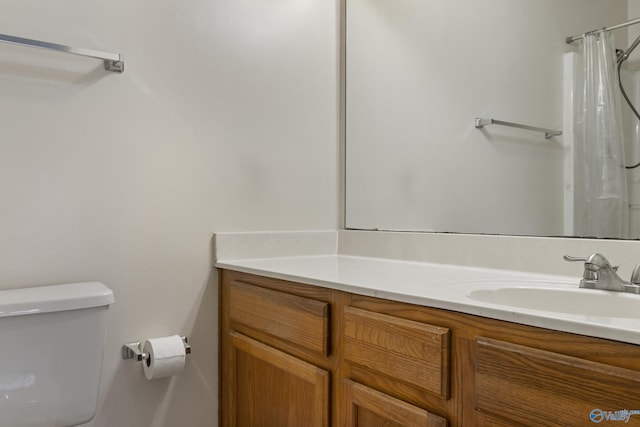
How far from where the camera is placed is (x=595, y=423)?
26.9 inches

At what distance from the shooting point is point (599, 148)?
1.29m

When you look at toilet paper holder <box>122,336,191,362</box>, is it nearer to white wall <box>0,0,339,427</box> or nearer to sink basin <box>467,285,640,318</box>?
white wall <box>0,0,339,427</box>

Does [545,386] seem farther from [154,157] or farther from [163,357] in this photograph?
[154,157]

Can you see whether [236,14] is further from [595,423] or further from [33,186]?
[595,423]

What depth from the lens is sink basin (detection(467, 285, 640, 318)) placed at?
1020mm

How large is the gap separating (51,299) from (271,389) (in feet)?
2.00

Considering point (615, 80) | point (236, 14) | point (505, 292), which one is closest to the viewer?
point (505, 292)

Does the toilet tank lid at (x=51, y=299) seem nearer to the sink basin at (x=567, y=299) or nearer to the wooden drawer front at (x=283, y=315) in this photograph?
the wooden drawer front at (x=283, y=315)

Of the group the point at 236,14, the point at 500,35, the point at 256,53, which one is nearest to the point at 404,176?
the point at 500,35

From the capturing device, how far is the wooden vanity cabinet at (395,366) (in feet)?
2.33

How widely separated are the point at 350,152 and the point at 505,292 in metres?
0.94

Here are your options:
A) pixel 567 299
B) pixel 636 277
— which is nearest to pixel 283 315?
pixel 567 299

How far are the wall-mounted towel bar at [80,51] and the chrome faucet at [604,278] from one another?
1.27m

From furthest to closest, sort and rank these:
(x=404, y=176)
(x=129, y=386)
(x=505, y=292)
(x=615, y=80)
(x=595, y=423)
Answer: (x=404, y=176) → (x=129, y=386) → (x=615, y=80) → (x=505, y=292) → (x=595, y=423)
